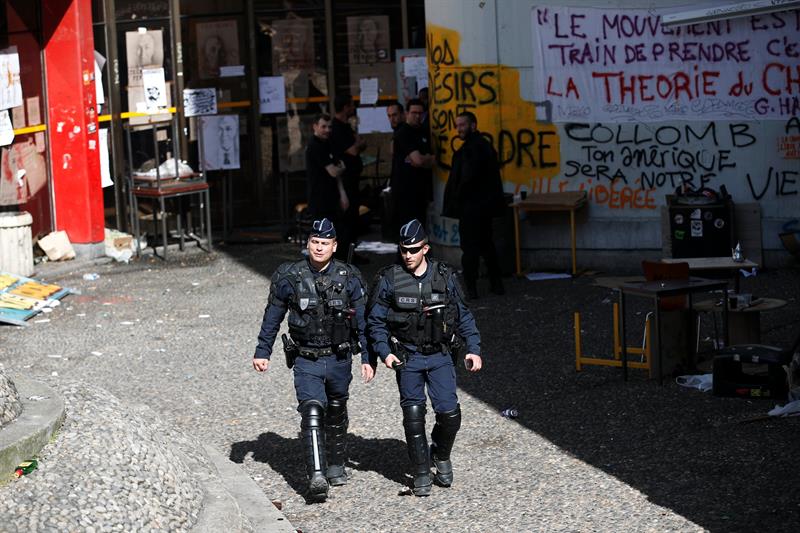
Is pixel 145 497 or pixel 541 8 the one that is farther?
pixel 541 8

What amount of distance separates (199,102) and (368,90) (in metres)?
2.57

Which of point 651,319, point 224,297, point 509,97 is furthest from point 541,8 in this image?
point 651,319

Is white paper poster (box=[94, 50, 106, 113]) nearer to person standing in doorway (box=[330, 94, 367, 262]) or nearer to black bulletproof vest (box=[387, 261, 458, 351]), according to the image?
person standing in doorway (box=[330, 94, 367, 262])

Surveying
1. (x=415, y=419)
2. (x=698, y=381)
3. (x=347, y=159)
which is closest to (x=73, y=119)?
(x=347, y=159)

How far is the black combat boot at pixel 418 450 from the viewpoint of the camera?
9.01 meters

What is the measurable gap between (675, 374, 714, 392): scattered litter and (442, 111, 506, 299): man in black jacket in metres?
4.10

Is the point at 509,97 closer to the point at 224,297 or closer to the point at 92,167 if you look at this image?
the point at 224,297

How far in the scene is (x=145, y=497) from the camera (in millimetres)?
7062

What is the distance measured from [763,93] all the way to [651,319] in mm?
5292

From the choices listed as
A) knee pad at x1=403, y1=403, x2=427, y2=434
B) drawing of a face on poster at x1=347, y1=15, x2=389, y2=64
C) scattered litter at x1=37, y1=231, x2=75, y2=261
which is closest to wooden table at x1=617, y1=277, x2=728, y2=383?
knee pad at x1=403, y1=403, x2=427, y2=434

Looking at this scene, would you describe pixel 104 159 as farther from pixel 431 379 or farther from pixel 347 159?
pixel 431 379

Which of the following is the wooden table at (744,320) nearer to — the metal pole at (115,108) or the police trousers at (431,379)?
the police trousers at (431,379)

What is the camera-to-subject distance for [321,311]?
9125mm

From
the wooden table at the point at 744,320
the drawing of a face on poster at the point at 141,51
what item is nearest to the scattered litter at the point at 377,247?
the drawing of a face on poster at the point at 141,51
